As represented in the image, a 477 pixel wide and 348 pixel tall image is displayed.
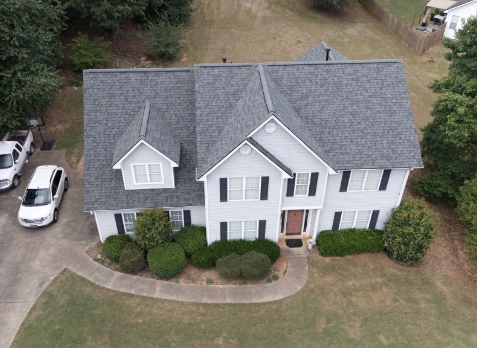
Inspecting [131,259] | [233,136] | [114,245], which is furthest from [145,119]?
[131,259]

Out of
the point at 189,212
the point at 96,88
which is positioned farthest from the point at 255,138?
the point at 96,88

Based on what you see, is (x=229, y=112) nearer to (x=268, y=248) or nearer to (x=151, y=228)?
(x=151, y=228)

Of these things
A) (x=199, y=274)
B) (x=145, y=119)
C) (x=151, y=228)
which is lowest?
(x=199, y=274)

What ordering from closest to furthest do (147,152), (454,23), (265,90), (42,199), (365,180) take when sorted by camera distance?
(265,90) → (147,152) → (365,180) → (42,199) → (454,23)

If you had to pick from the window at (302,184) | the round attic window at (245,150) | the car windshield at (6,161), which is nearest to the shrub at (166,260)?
the round attic window at (245,150)

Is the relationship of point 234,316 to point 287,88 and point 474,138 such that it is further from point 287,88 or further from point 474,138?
point 474,138

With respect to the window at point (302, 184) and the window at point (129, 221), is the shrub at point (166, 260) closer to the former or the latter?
the window at point (129, 221)

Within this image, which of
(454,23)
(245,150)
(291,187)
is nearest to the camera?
(245,150)
